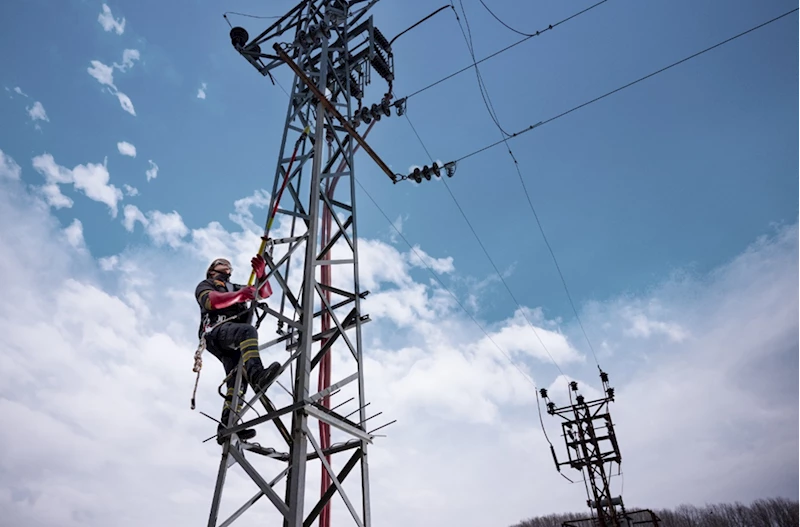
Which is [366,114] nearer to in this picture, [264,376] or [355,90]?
[355,90]

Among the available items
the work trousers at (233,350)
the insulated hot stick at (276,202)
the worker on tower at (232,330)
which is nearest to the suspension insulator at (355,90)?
the insulated hot stick at (276,202)

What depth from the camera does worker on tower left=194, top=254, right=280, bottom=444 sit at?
A: 5.16 metres

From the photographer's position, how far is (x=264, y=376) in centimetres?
507

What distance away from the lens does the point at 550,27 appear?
9125 mm

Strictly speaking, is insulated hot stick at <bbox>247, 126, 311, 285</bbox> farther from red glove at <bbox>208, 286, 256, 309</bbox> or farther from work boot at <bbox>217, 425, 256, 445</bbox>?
work boot at <bbox>217, 425, 256, 445</bbox>

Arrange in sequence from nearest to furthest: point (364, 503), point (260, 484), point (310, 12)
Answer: point (260, 484) → point (364, 503) → point (310, 12)

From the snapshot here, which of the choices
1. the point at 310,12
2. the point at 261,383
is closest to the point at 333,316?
the point at 261,383

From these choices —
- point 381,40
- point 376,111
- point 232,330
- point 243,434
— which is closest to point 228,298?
point 232,330

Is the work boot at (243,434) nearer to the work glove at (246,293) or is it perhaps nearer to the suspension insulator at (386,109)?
the work glove at (246,293)

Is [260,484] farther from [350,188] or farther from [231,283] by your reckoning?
[350,188]

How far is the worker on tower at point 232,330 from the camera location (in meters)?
5.16

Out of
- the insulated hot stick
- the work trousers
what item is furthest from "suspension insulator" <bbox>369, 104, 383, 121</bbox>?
the work trousers

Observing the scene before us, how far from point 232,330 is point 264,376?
0.74 m

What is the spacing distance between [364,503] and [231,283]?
3031 millimetres
